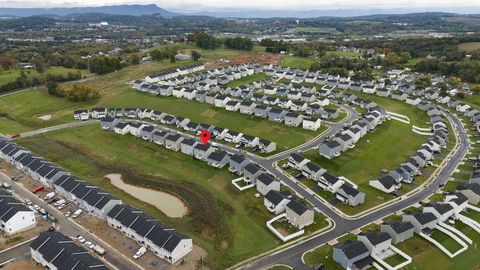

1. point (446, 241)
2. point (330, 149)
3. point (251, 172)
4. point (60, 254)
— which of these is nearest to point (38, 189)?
point (60, 254)

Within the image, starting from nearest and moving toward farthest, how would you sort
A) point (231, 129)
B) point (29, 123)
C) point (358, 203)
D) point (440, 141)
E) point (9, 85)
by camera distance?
point (358, 203), point (440, 141), point (231, 129), point (29, 123), point (9, 85)

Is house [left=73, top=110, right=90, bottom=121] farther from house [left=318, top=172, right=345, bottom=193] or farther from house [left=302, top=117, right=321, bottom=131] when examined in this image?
house [left=318, top=172, right=345, bottom=193]

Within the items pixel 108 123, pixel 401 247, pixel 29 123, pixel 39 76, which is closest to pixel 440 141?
pixel 401 247

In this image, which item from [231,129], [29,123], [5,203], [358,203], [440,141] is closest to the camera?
[5,203]

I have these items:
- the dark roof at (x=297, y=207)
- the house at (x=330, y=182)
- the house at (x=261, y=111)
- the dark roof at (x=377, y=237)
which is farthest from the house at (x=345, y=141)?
the dark roof at (x=377, y=237)

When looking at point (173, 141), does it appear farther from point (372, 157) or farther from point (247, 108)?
point (372, 157)

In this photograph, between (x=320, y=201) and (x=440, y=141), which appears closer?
(x=320, y=201)

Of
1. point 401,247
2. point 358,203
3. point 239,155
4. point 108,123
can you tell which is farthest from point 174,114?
point 401,247

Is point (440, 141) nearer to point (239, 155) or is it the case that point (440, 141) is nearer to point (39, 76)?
point (239, 155)
